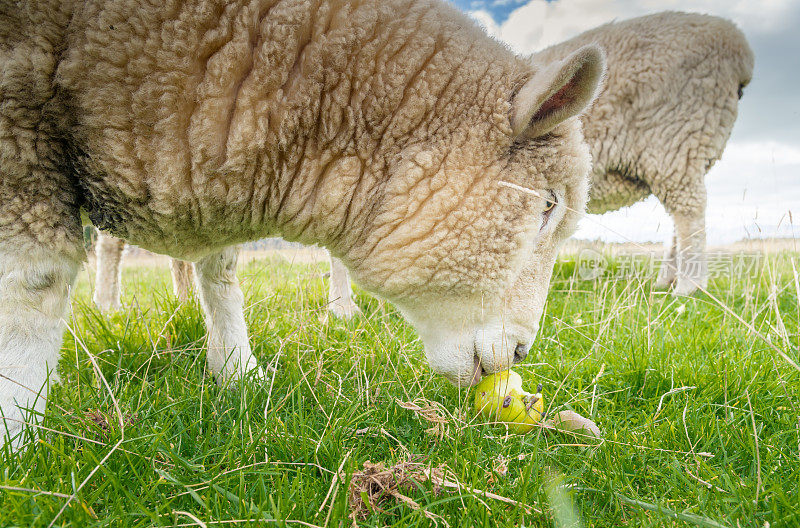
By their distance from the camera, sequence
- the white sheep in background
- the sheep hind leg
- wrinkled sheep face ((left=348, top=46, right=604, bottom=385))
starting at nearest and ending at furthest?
wrinkled sheep face ((left=348, top=46, right=604, bottom=385))
the sheep hind leg
the white sheep in background

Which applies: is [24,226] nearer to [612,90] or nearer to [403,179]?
[403,179]

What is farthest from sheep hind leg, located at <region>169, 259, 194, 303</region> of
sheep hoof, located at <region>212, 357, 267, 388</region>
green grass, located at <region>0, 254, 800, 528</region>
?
sheep hoof, located at <region>212, 357, 267, 388</region>

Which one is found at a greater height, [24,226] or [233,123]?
[233,123]

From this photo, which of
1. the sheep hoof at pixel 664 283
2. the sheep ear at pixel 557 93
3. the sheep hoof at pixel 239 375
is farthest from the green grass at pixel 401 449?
the sheep hoof at pixel 664 283

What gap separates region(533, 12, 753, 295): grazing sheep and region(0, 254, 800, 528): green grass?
3500 millimetres

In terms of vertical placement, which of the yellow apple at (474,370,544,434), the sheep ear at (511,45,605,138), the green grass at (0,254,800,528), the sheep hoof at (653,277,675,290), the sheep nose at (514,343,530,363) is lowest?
the green grass at (0,254,800,528)

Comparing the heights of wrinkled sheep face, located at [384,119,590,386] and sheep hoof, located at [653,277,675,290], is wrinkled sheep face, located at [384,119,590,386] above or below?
above

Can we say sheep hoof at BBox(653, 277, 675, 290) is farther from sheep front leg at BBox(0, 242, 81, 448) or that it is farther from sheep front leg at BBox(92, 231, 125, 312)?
sheep front leg at BBox(0, 242, 81, 448)

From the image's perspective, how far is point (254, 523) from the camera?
4.11 ft

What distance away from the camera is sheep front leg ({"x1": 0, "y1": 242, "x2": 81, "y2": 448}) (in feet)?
5.56

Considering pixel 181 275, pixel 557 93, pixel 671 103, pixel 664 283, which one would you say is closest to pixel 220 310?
pixel 181 275

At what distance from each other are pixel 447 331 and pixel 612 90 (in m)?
4.69

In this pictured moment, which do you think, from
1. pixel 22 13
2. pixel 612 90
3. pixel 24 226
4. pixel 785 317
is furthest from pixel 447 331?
pixel 612 90

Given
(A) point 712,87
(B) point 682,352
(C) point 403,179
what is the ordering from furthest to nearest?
(A) point 712,87, (B) point 682,352, (C) point 403,179
